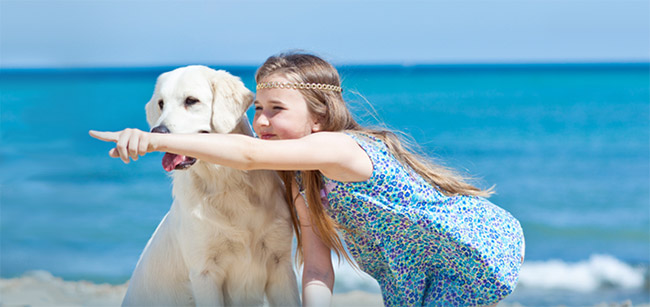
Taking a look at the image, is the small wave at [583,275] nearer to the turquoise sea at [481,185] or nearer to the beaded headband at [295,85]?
the turquoise sea at [481,185]

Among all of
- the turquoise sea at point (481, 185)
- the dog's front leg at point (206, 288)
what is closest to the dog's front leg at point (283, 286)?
the dog's front leg at point (206, 288)

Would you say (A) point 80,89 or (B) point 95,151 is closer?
(B) point 95,151

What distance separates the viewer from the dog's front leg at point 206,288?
131 inches

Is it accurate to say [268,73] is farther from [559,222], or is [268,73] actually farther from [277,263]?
[559,222]

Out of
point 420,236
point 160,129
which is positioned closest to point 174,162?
point 160,129

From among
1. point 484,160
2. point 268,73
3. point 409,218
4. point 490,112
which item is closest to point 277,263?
point 409,218

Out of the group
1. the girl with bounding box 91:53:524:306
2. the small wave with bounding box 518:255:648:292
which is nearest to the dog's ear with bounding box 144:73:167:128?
the girl with bounding box 91:53:524:306

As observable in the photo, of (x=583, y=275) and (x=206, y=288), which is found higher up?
(x=583, y=275)

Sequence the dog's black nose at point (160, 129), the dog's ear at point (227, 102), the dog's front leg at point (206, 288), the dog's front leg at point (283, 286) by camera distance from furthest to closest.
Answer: the dog's front leg at point (283, 286), the dog's front leg at point (206, 288), the dog's ear at point (227, 102), the dog's black nose at point (160, 129)

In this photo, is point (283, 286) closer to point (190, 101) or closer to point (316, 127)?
point (316, 127)

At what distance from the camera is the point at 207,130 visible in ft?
10.3

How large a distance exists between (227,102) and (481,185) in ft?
24.3

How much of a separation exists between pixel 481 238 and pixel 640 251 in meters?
5.47

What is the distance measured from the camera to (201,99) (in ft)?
10.3
